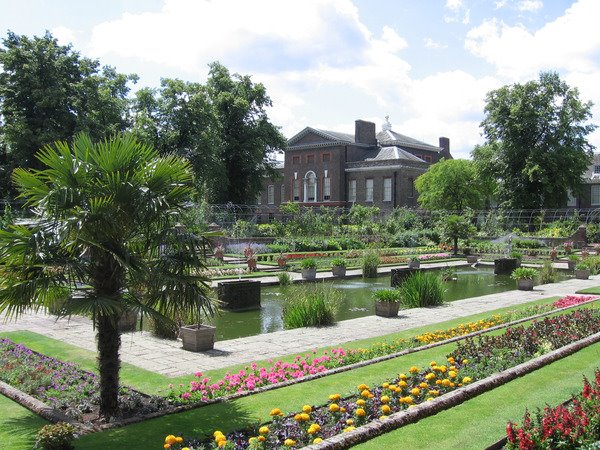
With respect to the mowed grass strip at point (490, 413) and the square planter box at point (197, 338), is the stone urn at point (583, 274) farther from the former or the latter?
the square planter box at point (197, 338)

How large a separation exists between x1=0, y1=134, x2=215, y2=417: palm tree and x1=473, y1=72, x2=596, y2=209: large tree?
141 ft

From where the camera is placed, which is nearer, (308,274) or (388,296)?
(388,296)

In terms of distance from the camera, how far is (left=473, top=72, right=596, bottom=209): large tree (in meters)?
44.9

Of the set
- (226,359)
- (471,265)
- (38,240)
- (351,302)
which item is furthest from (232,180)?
(38,240)

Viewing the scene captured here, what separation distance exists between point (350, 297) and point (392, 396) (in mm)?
10944

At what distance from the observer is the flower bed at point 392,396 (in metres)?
5.32

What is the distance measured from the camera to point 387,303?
13.2m

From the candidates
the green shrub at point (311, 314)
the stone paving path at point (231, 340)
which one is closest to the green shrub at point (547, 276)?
the stone paving path at point (231, 340)

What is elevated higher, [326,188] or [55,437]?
[326,188]

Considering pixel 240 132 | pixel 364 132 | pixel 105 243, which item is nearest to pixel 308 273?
pixel 105 243

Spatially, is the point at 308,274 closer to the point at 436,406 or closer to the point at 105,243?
the point at 436,406

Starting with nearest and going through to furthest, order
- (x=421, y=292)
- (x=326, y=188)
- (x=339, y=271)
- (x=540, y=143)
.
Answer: (x=421, y=292)
(x=339, y=271)
(x=540, y=143)
(x=326, y=188)

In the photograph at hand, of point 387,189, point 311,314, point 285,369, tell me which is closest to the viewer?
point 285,369

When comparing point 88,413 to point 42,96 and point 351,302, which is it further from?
point 42,96
